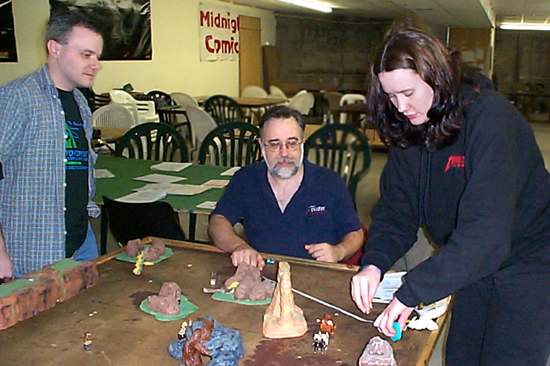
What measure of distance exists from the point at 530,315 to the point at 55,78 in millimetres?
1622

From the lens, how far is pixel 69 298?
1.56m

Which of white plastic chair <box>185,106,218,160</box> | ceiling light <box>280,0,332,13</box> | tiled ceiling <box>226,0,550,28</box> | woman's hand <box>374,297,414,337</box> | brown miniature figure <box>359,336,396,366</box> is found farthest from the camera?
ceiling light <box>280,0,332,13</box>

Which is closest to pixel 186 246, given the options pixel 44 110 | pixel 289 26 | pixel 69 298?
pixel 69 298

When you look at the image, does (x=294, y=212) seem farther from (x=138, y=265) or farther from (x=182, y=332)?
(x=182, y=332)

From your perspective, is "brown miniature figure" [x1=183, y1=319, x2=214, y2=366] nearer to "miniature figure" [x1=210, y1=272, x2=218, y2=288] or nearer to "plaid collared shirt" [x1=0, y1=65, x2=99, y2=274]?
"miniature figure" [x1=210, y1=272, x2=218, y2=288]

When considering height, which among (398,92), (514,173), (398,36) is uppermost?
(398,36)

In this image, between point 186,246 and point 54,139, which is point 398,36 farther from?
point 54,139

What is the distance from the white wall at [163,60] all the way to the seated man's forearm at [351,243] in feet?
14.8

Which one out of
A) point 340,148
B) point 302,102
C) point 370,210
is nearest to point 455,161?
point 340,148

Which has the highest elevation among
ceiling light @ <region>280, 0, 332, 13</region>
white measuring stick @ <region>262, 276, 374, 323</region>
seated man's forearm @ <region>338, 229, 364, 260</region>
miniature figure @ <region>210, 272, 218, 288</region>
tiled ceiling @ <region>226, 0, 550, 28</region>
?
ceiling light @ <region>280, 0, 332, 13</region>

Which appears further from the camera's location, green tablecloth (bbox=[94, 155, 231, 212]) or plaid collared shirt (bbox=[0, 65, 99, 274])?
green tablecloth (bbox=[94, 155, 231, 212])

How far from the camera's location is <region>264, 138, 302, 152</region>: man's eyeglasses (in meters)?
2.25

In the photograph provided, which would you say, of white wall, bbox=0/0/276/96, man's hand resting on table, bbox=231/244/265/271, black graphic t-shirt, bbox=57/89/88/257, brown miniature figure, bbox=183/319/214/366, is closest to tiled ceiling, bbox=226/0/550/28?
white wall, bbox=0/0/276/96

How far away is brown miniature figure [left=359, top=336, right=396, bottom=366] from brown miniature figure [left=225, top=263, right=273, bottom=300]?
1.33 ft
